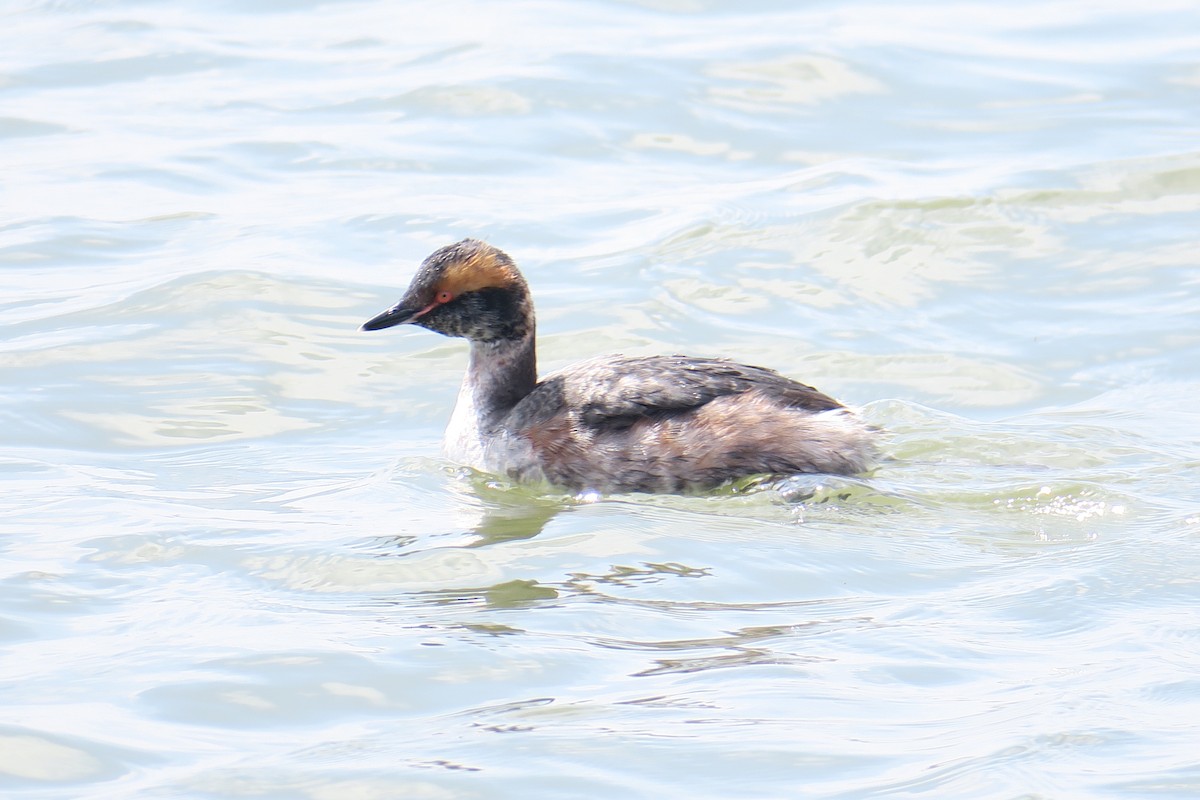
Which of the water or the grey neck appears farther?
the grey neck

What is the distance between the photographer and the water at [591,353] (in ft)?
17.2

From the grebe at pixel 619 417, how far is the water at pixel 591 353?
21cm

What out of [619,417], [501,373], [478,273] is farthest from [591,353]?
[619,417]

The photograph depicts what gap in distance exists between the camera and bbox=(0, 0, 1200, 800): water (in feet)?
17.2

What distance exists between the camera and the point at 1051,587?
6281mm

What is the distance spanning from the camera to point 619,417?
7930 millimetres

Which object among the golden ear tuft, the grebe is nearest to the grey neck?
the grebe

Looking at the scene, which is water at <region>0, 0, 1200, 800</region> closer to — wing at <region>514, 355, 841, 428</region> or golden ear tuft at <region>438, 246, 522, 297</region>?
wing at <region>514, 355, 841, 428</region>

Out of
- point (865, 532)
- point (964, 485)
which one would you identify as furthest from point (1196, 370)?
point (865, 532)

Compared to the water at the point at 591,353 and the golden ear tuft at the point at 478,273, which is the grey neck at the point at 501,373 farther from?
the water at the point at 591,353

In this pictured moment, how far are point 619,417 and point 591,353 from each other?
6.74 ft

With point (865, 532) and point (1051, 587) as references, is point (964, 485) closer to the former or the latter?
point (865, 532)

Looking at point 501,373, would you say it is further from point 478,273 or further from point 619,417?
point 619,417

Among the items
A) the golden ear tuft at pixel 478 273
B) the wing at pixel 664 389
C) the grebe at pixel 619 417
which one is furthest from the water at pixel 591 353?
the golden ear tuft at pixel 478 273
